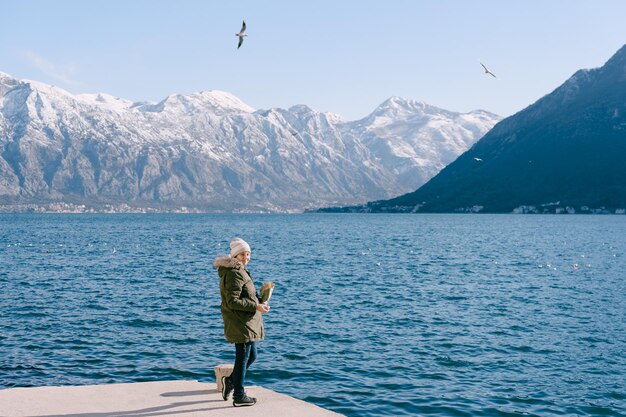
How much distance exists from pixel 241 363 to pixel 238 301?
184 centimetres

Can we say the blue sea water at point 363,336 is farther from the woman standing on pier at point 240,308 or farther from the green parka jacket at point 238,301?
the green parka jacket at point 238,301

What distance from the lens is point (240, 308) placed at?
15492 mm

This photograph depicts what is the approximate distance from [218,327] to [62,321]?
9.38 meters

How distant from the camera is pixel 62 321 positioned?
3838 centimetres

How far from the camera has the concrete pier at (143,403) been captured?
15.9 metres

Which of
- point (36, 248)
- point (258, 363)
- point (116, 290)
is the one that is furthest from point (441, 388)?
point (36, 248)

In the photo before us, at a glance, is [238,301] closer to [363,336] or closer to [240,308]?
[240,308]

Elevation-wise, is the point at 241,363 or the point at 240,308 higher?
the point at 240,308

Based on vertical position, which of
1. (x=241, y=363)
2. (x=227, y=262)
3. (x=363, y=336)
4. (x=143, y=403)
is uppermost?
(x=227, y=262)

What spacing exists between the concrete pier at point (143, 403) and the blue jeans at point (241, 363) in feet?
1.54

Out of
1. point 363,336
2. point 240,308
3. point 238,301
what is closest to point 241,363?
point 240,308

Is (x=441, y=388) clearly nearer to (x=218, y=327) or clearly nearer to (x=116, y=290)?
(x=218, y=327)

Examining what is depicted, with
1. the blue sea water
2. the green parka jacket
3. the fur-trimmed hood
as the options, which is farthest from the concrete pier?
the blue sea water

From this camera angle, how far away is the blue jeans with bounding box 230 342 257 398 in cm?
1627
